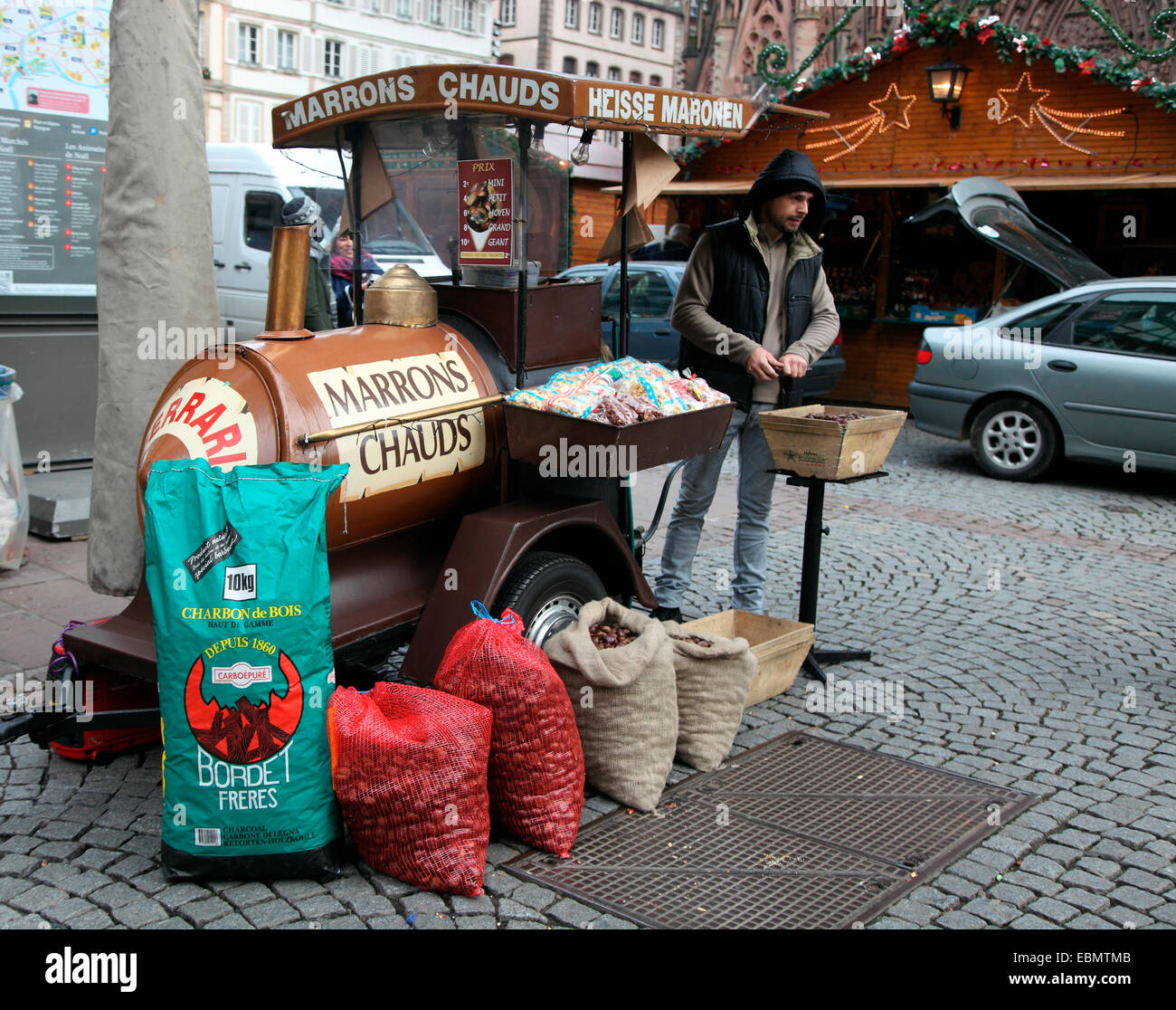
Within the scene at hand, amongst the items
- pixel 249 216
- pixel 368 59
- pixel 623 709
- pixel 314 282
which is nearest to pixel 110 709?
pixel 623 709

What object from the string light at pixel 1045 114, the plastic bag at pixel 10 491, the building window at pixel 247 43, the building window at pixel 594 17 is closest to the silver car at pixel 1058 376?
the string light at pixel 1045 114

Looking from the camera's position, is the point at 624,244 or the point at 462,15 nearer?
the point at 624,244

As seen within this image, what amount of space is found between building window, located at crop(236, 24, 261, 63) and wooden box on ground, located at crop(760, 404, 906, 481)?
46279 millimetres

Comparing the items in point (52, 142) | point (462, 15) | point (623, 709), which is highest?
point (462, 15)

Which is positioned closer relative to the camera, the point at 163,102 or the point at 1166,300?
the point at 163,102

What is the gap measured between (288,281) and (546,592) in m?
1.46

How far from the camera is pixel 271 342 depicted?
4.02m

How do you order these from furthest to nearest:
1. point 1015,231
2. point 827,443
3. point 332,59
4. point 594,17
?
point 594,17 → point 332,59 → point 1015,231 → point 827,443

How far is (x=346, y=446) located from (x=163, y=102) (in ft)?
7.28

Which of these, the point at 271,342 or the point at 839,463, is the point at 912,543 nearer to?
the point at 839,463

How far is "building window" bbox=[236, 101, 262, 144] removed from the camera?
45344 mm

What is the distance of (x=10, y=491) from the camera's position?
624 cm

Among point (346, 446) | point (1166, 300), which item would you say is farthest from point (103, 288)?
point (1166, 300)

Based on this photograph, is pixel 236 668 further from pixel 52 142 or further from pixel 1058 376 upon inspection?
pixel 1058 376
